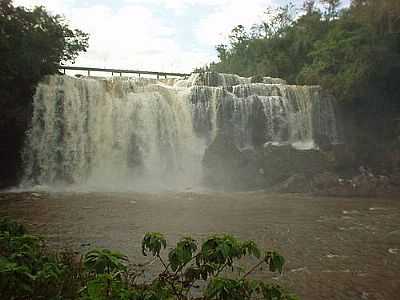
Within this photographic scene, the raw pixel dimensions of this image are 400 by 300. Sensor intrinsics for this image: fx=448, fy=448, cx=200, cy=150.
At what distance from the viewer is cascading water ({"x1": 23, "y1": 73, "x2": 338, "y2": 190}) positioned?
19531 millimetres

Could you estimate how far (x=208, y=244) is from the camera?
2.88 metres

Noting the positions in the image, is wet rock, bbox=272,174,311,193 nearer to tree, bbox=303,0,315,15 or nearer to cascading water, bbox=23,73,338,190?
cascading water, bbox=23,73,338,190

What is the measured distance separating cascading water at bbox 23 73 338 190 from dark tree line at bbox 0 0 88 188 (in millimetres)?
540

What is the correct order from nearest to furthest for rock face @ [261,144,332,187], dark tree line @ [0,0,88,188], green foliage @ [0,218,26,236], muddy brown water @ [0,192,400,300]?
green foliage @ [0,218,26,236] < muddy brown water @ [0,192,400,300] < dark tree line @ [0,0,88,188] < rock face @ [261,144,332,187]

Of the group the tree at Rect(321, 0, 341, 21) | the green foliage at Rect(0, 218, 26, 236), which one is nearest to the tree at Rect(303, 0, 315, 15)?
the tree at Rect(321, 0, 341, 21)

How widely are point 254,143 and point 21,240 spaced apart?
20035 mm

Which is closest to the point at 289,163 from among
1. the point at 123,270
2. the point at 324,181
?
the point at 324,181

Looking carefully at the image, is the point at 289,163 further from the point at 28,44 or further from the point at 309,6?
the point at 309,6

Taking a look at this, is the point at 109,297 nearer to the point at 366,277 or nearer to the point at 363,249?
the point at 366,277

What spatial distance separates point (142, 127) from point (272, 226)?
12.0m

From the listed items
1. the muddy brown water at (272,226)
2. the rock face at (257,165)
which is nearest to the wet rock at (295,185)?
the rock face at (257,165)

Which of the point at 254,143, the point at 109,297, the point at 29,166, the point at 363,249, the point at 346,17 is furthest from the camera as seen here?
the point at 346,17

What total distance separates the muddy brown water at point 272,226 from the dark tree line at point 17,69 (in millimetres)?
4198


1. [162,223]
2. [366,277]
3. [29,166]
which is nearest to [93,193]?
[29,166]
